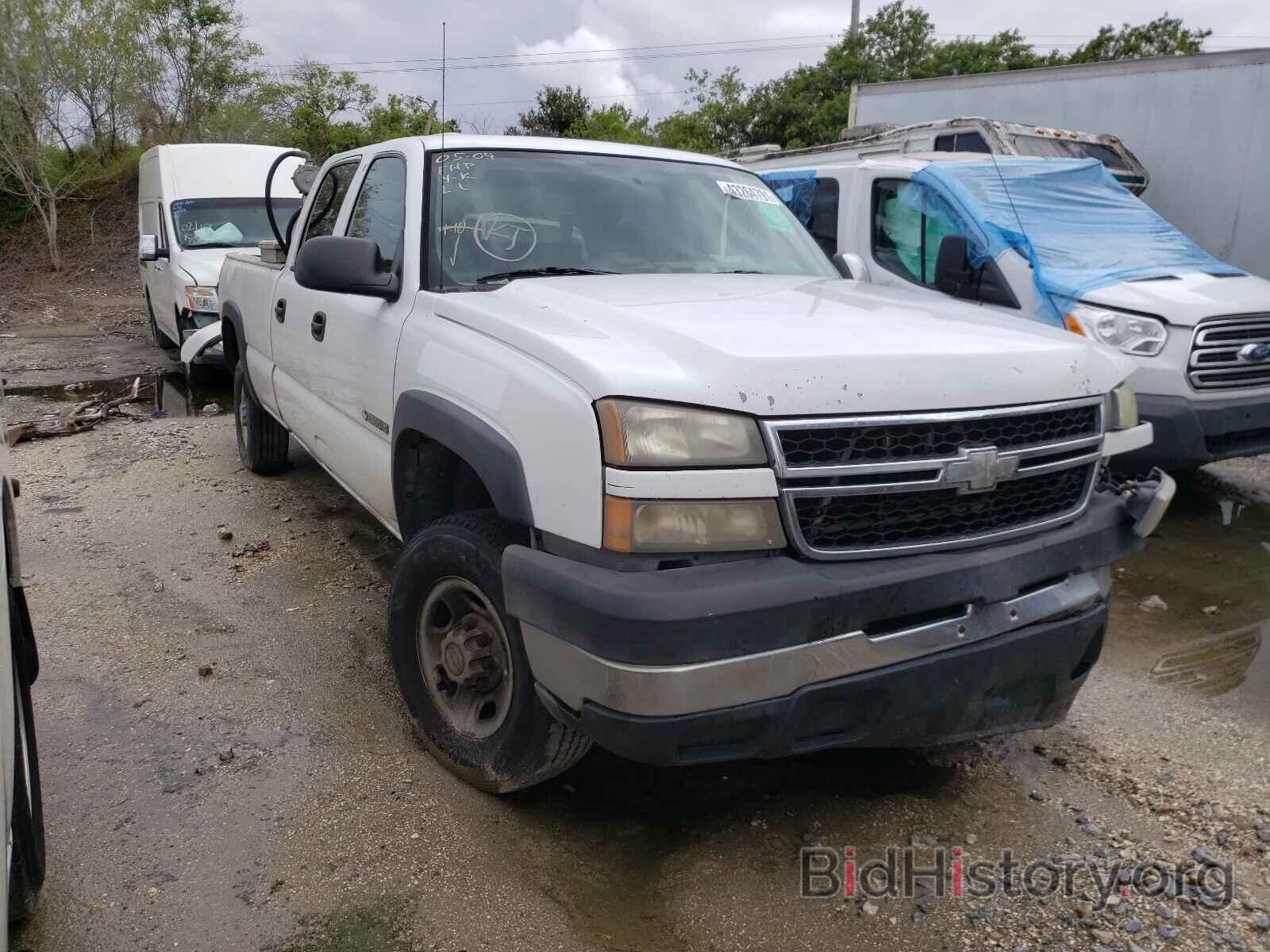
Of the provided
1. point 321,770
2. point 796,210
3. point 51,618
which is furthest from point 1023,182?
point 51,618

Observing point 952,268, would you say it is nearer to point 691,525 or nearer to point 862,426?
point 862,426

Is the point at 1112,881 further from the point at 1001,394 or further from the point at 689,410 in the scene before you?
the point at 689,410

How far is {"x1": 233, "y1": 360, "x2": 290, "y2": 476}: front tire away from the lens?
19.7 ft

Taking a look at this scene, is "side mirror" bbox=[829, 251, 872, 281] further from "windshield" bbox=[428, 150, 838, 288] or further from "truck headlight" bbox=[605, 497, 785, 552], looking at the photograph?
"truck headlight" bbox=[605, 497, 785, 552]

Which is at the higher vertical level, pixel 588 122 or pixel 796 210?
pixel 588 122

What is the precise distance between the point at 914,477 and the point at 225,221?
10.1 metres

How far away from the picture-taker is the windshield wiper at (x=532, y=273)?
10.6 ft

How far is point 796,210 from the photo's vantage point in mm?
7496

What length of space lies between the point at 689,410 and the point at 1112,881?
5.53ft

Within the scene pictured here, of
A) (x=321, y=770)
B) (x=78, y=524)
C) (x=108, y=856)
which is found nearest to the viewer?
(x=108, y=856)

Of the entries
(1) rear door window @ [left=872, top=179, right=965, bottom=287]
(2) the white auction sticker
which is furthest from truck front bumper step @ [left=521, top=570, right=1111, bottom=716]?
(1) rear door window @ [left=872, top=179, right=965, bottom=287]

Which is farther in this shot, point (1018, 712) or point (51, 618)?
point (51, 618)

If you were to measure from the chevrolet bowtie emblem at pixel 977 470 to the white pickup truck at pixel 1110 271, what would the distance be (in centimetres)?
190

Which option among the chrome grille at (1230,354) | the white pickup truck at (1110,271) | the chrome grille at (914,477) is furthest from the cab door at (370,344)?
the chrome grille at (1230,354)
